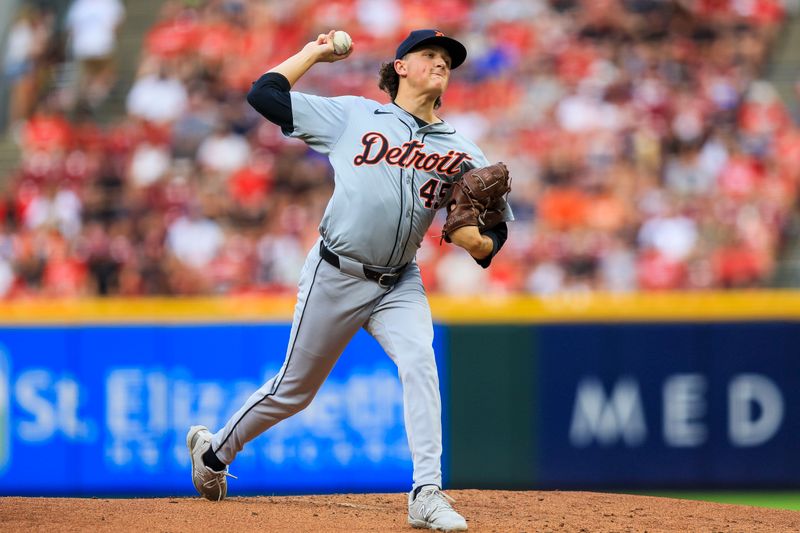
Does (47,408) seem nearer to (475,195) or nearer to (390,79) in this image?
(390,79)

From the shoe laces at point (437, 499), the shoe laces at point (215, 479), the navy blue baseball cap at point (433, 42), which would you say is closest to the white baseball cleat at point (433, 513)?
the shoe laces at point (437, 499)

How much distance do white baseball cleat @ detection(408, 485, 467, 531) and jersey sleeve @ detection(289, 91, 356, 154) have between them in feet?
4.48

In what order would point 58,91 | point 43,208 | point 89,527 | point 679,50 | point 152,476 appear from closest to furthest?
1. point 89,527
2. point 152,476
3. point 43,208
4. point 679,50
5. point 58,91

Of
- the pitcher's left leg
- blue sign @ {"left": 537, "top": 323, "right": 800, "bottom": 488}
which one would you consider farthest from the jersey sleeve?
blue sign @ {"left": 537, "top": 323, "right": 800, "bottom": 488}

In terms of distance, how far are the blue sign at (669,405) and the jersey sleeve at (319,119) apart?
3.71 meters

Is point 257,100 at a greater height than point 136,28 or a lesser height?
lesser

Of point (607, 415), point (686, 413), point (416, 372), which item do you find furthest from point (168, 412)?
point (416, 372)

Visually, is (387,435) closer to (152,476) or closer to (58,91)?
(152,476)

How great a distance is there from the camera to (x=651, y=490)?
8094mm

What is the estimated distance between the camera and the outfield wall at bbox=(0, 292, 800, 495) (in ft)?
26.2

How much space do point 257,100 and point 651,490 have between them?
4.52 metres

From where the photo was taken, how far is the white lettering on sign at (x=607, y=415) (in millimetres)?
8125

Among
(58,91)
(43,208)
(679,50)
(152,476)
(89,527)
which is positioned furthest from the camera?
(58,91)

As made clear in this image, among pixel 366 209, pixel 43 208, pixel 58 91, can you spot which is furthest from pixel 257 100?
pixel 58 91
